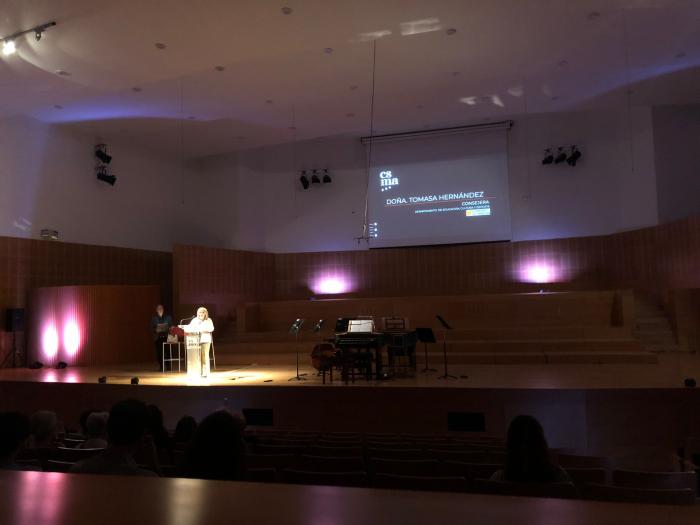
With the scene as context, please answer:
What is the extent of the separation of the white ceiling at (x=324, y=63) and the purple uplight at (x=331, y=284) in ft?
13.5

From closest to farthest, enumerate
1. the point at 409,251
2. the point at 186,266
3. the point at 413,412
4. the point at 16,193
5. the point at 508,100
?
the point at 413,412 → the point at 16,193 → the point at 508,100 → the point at 186,266 → the point at 409,251

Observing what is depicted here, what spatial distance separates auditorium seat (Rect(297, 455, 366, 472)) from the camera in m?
3.16

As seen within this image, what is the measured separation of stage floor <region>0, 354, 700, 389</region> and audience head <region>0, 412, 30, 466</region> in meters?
5.00

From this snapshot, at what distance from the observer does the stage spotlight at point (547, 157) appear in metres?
13.7

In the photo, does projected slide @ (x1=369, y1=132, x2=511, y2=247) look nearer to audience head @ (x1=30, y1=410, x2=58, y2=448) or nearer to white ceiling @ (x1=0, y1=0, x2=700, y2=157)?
white ceiling @ (x1=0, y1=0, x2=700, y2=157)

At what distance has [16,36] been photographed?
750 cm

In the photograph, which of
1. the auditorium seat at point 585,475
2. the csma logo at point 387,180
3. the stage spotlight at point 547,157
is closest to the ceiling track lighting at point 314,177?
the csma logo at point 387,180

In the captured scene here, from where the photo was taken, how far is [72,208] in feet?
40.1

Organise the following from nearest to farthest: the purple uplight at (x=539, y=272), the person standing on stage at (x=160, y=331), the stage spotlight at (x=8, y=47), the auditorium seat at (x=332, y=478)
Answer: the auditorium seat at (x=332, y=478), the stage spotlight at (x=8, y=47), the person standing on stage at (x=160, y=331), the purple uplight at (x=539, y=272)

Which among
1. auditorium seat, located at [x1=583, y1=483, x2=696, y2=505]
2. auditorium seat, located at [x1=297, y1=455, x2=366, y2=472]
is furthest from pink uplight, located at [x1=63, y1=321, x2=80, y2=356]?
auditorium seat, located at [x1=583, y1=483, x2=696, y2=505]

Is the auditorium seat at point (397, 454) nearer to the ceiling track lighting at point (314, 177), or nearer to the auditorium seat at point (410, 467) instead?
the auditorium seat at point (410, 467)

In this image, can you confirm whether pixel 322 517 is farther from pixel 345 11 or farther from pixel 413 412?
pixel 345 11

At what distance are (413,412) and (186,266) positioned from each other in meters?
7.98

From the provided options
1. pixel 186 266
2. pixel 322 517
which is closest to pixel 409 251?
pixel 186 266
